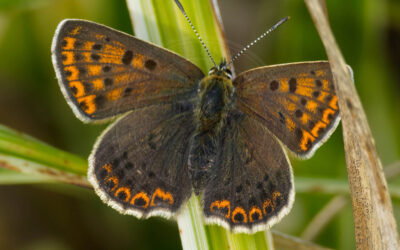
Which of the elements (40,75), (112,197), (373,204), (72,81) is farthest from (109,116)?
(40,75)

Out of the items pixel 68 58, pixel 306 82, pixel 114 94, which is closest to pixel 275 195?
pixel 306 82

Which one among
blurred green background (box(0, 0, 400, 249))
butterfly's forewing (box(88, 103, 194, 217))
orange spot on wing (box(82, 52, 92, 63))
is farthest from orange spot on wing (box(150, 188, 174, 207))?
blurred green background (box(0, 0, 400, 249))

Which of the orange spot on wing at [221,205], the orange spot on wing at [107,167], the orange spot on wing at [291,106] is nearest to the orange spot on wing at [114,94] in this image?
the orange spot on wing at [107,167]

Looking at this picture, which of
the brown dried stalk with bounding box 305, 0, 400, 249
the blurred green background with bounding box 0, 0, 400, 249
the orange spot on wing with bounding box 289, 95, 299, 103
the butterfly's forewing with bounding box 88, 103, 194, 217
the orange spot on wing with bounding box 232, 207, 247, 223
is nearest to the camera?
the brown dried stalk with bounding box 305, 0, 400, 249

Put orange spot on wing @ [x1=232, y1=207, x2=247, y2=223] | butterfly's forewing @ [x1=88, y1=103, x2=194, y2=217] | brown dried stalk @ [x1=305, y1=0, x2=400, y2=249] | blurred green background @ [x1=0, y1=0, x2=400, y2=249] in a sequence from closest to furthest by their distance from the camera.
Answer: brown dried stalk @ [x1=305, y1=0, x2=400, y2=249] < orange spot on wing @ [x1=232, y1=207, x2=247, y2=223] < butterfly's forewing @ [x1=88, y1=103, x2=194, y2=217] < blurred green background @ [x1=0, y1=0, x2=400, y2=249]

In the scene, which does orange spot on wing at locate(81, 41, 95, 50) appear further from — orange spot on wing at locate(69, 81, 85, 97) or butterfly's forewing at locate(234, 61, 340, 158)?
butterfly's forewing at locate(234, 61, 340, 158)

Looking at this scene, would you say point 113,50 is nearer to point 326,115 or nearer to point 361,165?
point 326,115
